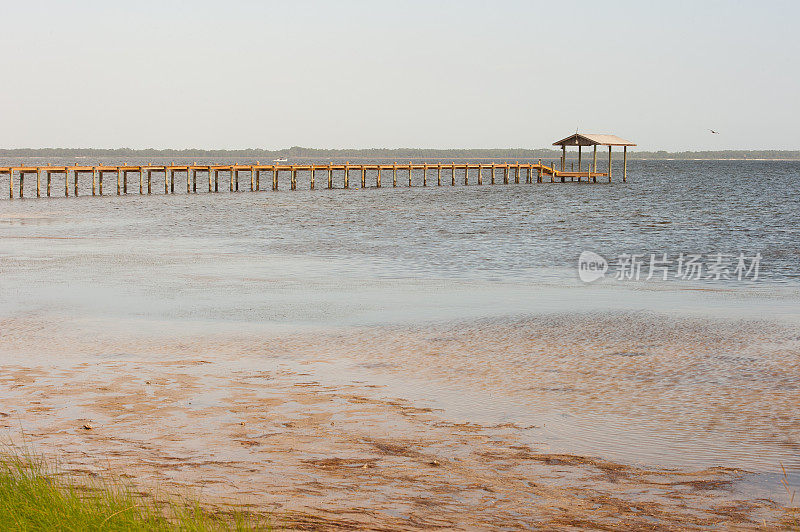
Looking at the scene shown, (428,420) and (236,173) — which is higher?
(236,173)

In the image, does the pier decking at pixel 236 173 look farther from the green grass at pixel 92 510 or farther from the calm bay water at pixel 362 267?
the green grass at pixel 92 510

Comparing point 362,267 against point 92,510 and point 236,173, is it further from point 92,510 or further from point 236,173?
point 236,173

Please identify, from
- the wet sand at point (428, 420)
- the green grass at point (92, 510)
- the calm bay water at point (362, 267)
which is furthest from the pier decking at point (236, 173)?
the green grass at point (92, 510)

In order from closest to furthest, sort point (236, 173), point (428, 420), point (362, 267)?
point (428, 420), point (362, 267), point (236, 173)

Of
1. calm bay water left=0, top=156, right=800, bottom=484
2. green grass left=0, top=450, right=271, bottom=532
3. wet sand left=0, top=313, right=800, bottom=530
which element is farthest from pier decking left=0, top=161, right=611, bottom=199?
green grass left=0, top=450, right=271, bottom=532

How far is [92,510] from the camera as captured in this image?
461cm

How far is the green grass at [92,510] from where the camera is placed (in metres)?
4.48

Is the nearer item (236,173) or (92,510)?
(92,510)

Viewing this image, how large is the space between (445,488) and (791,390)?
4.64 meters

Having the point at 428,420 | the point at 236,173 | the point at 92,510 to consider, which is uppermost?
the point at 236,173

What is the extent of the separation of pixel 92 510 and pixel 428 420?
3662mm

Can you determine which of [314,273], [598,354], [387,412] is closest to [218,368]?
[387,412]

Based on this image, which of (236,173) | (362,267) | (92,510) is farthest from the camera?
(236,173)

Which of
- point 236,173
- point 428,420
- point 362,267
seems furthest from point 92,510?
point 236,173
